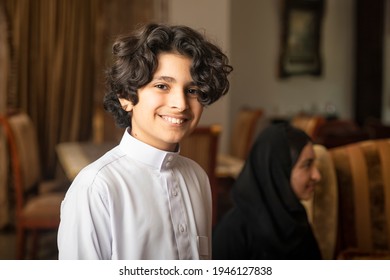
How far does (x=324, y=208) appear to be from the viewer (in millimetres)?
1251

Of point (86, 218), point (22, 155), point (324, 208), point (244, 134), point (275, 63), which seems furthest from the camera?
point (275, 63)

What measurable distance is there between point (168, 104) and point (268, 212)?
56 cm

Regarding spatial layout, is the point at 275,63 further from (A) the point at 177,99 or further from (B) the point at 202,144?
(A) the point at 177,99

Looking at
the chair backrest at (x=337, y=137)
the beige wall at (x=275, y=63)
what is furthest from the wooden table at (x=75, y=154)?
the beige wall at (x=275, y=63)

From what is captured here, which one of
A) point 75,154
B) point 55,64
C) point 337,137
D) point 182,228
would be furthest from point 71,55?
point 337,137

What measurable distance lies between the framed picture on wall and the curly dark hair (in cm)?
349

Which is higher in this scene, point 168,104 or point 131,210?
point 168,104

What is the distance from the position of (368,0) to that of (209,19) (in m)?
3.74

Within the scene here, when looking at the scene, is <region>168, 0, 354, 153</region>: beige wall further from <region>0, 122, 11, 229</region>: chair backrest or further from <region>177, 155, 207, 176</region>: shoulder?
<region>177, 155, 207, 176</region>: shoulder

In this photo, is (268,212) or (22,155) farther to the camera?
(22,155)

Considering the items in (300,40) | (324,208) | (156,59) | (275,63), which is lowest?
(324,208)

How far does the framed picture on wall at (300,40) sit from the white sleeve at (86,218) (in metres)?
3.57

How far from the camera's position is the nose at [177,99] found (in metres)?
0.54

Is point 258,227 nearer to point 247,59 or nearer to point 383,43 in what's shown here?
point 247,59
